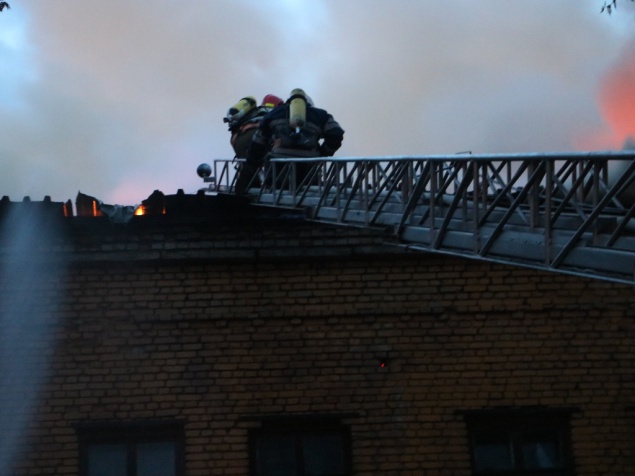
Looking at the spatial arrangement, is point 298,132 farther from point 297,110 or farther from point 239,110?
point 239,110

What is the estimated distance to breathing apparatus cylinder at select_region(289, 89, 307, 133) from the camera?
9787 millimetres

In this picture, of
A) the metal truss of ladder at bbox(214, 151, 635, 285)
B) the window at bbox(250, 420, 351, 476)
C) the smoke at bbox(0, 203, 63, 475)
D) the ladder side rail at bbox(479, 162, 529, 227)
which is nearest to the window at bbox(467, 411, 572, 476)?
the window at bbox(250, 420, 351, 476)

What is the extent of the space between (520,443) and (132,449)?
128 inches

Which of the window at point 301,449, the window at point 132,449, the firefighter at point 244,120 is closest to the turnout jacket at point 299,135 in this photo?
the firefighter at point 244,120

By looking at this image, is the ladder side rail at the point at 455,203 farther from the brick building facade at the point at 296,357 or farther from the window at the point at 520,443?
the window at the point at 520,443

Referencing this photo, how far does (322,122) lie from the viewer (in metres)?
10.2

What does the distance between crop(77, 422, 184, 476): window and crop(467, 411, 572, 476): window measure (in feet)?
8.16

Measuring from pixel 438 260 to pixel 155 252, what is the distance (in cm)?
242

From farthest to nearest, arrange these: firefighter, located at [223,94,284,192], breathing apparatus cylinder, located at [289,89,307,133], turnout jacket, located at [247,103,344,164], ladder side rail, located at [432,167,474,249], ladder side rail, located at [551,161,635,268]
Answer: firefighter, located at [223,94,284,192]
turnout jacket, located at [247,103,344,164]
breathing apparatus cylinder, located at [289,89,307,133]
ladder side rail, located at [432,167,474,249]
ladder side rail, located at [551,161,635,268]

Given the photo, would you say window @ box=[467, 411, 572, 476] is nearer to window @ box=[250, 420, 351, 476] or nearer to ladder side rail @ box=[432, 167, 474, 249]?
window @ box=[250, 420, 351, 476]

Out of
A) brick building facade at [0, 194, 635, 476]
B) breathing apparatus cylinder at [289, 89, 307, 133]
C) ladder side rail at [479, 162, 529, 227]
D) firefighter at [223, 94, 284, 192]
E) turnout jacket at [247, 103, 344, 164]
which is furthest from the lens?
firefighter at [223, 94, 284, 192]

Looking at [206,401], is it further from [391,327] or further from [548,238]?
[548,238]

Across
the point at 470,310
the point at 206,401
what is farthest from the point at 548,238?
the point at 206,401

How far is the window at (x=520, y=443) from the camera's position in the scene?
9.16m
